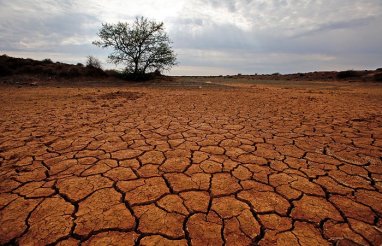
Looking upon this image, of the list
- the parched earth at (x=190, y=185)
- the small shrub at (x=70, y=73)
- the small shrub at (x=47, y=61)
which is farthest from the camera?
the small shrub at (x=47, y=61)

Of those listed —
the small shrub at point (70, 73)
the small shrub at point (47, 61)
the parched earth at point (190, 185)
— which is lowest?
the parched earth at point (190, 185)

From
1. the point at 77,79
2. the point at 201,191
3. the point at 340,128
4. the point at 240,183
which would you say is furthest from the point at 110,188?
the point at 77,79

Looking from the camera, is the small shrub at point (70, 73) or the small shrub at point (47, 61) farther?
the small shrub at point (47, 61)

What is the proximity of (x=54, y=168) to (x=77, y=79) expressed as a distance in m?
14.6

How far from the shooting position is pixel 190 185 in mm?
1995

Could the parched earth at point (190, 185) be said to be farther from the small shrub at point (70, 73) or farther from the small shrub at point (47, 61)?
the small shrub at point (47, 61)

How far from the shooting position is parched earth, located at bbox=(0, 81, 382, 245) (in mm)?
1438

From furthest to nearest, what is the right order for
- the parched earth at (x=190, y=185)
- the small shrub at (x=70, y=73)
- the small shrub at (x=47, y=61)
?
1. the small shrub at (x=47, y=61)
2. the small shrub at (x=70, y=73)
3. the parched earth at (x=190, y=185)

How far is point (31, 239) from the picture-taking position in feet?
4.51

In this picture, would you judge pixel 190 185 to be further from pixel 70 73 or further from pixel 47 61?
pixel 47 61

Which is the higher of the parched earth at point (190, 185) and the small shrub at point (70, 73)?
the small shrub at point (70, 73)

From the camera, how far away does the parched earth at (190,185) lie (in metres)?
1.44

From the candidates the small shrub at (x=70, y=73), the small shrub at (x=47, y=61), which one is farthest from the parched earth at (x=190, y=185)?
the small shrub at (x=47, y=61)

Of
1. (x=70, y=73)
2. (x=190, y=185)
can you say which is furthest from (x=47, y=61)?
(x=190, y=185)
